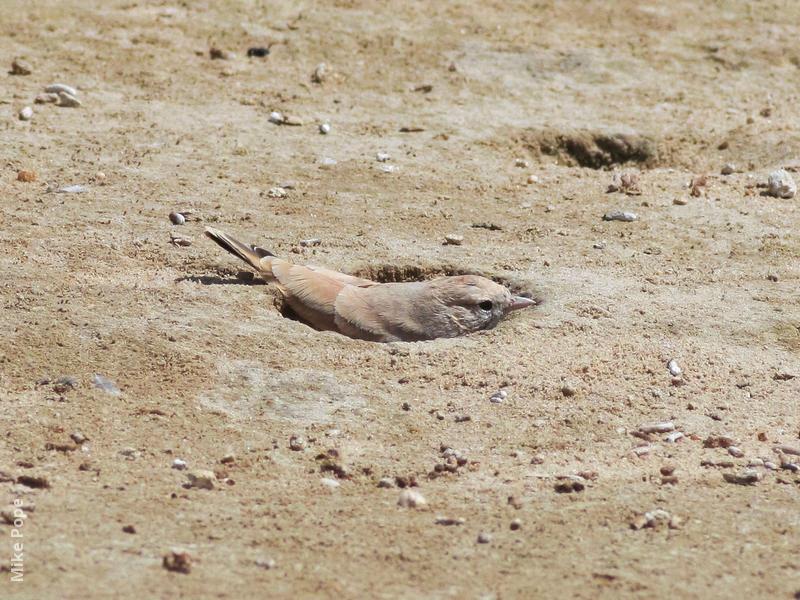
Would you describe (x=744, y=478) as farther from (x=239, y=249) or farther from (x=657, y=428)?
(x=239, y=249)

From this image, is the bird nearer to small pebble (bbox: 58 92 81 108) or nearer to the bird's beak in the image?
the bird's beak

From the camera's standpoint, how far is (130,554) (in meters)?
3.09

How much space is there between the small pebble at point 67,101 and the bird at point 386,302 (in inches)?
102

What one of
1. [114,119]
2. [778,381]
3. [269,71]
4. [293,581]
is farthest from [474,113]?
[293,581]

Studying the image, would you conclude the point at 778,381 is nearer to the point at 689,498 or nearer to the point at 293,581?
the point at 689,498

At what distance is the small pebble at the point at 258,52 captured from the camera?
830cm

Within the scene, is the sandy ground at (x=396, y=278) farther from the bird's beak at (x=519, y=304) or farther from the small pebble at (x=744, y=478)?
the bird's beak at (x=519, y=304)

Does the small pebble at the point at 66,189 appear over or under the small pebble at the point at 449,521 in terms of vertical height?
over

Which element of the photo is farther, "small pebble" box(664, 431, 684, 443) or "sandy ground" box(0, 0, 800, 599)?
"small pebble" box(664, 431, 684, 443)

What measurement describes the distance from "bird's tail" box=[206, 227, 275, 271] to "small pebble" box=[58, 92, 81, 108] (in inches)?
101

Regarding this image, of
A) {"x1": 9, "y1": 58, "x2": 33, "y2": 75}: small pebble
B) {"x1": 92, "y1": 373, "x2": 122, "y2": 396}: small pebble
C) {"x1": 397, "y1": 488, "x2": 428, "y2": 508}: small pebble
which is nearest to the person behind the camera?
{"x1": 397, "y1": 488, "x2": 428, "y2": 508}: small pebble

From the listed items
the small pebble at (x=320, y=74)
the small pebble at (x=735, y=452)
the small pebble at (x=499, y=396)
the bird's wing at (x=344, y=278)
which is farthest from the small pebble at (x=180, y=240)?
the small pebble at (x=735, y=452)

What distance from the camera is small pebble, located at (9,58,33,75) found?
7.55 meters

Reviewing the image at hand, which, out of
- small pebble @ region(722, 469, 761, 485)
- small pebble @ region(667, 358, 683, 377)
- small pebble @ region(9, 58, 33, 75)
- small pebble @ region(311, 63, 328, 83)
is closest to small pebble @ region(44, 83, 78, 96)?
small pebble @ region(9, 58, 33, 75)
